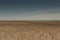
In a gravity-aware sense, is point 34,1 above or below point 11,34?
above

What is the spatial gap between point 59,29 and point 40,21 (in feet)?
0.68

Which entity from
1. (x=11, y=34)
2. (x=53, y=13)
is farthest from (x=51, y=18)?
(x=11, y=34)

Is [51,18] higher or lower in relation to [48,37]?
higher

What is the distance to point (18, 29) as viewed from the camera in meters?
1.02

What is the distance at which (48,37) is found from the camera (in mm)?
989

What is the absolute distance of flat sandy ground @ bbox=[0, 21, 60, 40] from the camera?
0.99 metres

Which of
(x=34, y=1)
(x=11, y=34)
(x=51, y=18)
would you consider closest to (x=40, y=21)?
(x=51, y=18)

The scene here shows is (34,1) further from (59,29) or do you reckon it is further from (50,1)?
(59,29)

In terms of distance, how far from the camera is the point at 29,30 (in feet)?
3.33

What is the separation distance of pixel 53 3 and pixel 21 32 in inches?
17.9

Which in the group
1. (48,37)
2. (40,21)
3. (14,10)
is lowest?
(48,37)

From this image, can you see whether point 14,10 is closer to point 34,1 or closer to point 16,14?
point 16,14

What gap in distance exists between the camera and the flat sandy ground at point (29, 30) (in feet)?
3.25

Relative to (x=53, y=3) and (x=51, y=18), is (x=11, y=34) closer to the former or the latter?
(x=51, y=18)
